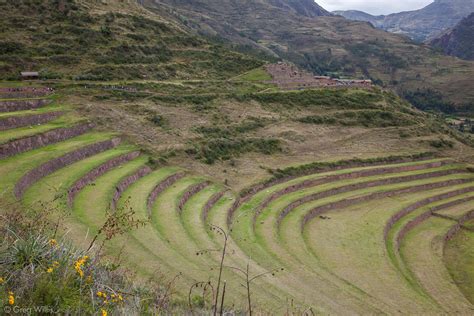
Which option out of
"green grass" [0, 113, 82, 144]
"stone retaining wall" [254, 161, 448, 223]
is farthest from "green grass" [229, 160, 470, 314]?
"green grass" [0, 113, 82, 144]

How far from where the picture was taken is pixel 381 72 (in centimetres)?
15425

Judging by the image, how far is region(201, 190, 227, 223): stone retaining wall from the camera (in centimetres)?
2362

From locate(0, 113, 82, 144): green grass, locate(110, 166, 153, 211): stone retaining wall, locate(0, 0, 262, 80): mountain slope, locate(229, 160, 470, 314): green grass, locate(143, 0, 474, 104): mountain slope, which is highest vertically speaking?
locate(143, 0, 474, 104): mountain slope

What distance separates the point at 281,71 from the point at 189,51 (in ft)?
49.2

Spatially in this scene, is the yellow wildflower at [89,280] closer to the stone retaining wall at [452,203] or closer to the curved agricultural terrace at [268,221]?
the curved agricultural terrace at [268,221]

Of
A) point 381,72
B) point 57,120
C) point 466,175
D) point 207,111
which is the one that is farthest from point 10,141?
point 381,72

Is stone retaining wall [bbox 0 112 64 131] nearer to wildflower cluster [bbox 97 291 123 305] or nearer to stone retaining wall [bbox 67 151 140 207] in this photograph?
stone retaining wall [bbox 67 151 140 207]

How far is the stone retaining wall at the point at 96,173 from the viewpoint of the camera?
1984 centimetres

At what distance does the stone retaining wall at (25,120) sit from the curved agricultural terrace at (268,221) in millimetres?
91

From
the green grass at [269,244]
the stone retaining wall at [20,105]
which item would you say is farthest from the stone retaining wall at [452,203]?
the stone retaining wall at [20,105]

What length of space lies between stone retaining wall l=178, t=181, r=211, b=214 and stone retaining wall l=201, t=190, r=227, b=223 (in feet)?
4.31

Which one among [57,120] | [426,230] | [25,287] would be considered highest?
[25,287]

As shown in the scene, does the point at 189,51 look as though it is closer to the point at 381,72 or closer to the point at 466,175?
the point at 466,175

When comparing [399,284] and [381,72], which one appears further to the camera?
[381,72]
